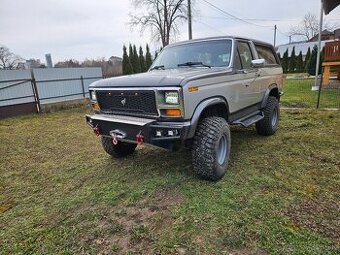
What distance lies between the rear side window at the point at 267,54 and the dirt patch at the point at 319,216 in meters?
3.15

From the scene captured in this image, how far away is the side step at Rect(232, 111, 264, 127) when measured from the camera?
14.8 ft

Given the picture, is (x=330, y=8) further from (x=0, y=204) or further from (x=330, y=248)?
(x=0, y=204)

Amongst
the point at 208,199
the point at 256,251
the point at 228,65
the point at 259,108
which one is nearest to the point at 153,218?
the point at 208,199

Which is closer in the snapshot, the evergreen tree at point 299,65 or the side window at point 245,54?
the side window at point 245,54

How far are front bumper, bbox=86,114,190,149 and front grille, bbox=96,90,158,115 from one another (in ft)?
0.36

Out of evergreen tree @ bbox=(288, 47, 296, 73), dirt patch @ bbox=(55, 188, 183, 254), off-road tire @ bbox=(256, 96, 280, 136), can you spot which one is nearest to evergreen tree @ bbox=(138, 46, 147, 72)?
evergreen tree @ bbox=(288, 47, 296, 73)

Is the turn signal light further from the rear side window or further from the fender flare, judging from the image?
the rear side window

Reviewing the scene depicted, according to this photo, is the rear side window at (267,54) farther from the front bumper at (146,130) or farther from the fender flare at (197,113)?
the front bumper at (146,130)

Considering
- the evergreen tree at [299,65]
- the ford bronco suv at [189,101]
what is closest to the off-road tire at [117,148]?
the ford bronco suv at [189,101]

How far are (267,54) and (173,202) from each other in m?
4.05

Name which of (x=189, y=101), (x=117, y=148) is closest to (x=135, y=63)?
(x=117, y=148)

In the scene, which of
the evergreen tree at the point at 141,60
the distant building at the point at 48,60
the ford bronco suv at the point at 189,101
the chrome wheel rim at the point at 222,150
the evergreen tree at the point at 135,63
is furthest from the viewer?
the distant building at the point at 48,60

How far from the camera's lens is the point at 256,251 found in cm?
240

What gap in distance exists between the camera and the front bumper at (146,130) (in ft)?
10.5
